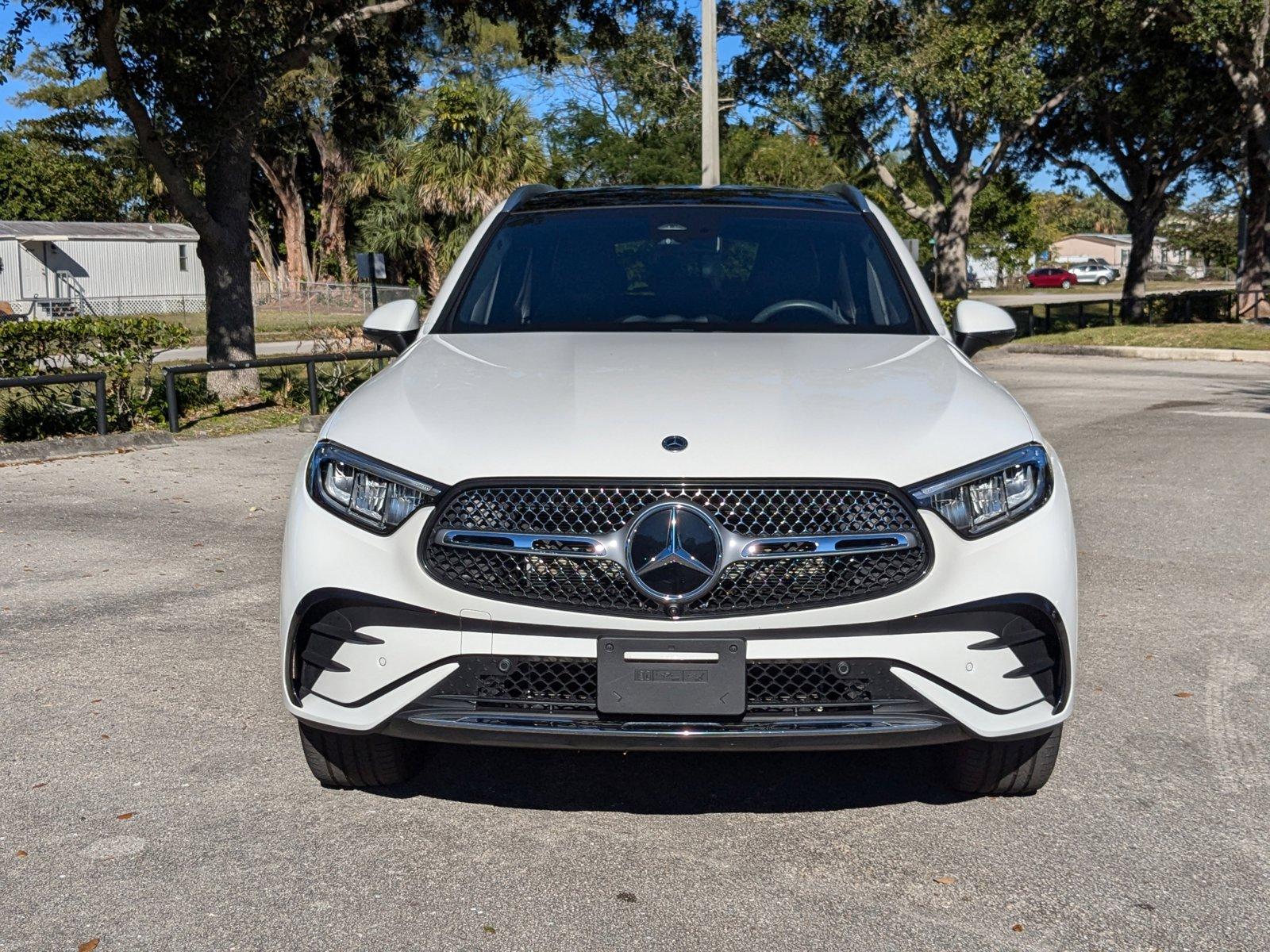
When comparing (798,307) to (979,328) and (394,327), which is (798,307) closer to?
(979,328)

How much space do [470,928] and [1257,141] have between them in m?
28.5

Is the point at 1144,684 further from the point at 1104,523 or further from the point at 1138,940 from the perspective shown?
the point at 1104,523

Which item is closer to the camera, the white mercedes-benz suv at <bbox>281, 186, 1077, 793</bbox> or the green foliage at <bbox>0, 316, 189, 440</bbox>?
the white mercedes-benz suv at <bbox>281, 186, 1077, 793</bbox>

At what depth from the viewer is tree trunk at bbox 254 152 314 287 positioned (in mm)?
53688

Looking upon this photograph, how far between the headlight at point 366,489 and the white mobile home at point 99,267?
142 ft

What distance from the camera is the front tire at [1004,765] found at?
367 cm

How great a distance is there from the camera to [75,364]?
42.5 feet

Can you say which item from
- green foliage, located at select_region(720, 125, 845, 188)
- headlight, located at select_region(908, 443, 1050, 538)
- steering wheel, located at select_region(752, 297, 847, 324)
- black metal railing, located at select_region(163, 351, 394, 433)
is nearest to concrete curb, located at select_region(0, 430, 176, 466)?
black metal railing, located at select_region(163, 351, 394, 433)

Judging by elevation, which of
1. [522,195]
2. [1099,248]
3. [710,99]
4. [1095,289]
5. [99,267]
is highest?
[1099,248]

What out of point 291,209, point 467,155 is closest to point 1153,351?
point 467,155

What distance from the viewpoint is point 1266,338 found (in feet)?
82.4

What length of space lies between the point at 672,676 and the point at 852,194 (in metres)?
2.73

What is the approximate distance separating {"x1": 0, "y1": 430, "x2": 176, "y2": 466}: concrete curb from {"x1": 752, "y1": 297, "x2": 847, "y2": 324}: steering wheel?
28.4ft

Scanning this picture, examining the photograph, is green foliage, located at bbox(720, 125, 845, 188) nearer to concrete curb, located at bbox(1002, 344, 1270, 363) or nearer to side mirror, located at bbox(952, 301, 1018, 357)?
concrete curb, located at bbox(1002, 344, 1270, 363)
